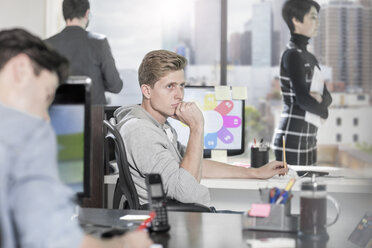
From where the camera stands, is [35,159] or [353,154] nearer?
[35,159]

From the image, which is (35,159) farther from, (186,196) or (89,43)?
(89,43)

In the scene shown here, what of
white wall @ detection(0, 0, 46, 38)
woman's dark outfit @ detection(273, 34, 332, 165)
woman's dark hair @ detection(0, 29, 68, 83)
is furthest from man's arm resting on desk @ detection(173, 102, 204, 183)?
white wall @ detection(0, 0, 46, 38)

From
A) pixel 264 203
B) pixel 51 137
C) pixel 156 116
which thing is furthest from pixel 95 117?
pixel 51 137

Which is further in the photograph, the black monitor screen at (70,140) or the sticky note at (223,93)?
the sticky note at (223,93)

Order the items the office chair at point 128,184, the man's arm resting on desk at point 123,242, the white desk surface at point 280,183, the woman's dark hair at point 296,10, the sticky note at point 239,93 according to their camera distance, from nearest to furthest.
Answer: the man's arm resting on desk at point 123,242
the office chair at point 128,184
the white desk surface at point 280,183
the sticky note at point 239,93
the woman's dark hair at point 296,10

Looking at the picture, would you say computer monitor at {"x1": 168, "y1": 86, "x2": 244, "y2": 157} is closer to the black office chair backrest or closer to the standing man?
the standing man

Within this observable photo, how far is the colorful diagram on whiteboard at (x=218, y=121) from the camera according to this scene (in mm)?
2836

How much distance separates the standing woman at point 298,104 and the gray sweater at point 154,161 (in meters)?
1.51

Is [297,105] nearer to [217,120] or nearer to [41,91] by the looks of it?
[217,120]

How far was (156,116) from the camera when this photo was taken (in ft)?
7.02

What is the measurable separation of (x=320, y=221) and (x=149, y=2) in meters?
3.76

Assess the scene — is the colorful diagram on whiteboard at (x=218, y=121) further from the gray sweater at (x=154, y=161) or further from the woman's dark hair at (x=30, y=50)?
the woman's dark hair at (x=30, y=50)

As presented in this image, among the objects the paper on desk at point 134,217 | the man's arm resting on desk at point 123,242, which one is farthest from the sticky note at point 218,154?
the man's arm resting on desk at point 123,242

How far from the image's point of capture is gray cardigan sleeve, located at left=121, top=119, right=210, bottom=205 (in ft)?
5.94
